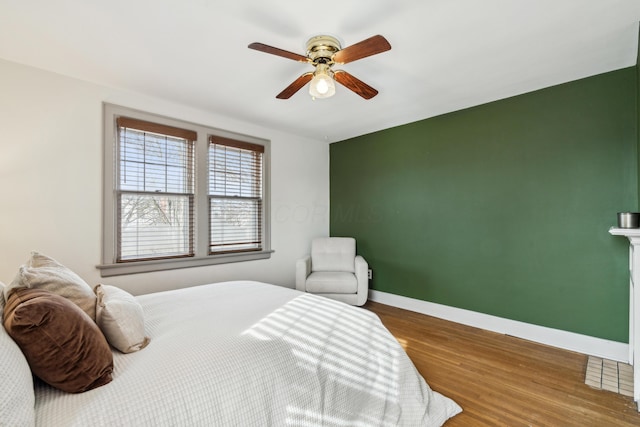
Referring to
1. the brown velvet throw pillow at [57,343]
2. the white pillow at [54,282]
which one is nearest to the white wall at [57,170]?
the white pillow at [54,282]

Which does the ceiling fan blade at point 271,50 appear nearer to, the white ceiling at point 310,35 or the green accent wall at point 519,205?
the white ceiling at point 310,35

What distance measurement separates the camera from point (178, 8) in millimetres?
1781

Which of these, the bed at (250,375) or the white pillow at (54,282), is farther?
the white pillow at (54,282)

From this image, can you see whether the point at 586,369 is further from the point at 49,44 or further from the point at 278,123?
the point at 49,44

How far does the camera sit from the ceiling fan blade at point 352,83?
2.15 metres

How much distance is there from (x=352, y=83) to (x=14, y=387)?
92.9 inches

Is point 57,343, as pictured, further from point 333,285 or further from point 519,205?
point 519,205

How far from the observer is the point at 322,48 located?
6.53 feet

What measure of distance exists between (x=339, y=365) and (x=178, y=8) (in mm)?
2275

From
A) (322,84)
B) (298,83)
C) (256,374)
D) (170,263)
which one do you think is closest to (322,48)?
(322,84)

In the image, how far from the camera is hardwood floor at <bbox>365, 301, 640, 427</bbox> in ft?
6.04

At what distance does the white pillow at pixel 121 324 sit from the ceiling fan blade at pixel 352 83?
1.98 meters

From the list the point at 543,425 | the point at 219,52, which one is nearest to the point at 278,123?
the point at 219,52

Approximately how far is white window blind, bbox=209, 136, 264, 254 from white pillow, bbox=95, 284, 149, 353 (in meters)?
2.10
